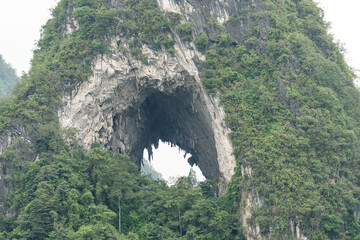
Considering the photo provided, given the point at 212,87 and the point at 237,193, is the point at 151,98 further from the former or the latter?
the point at 237,193

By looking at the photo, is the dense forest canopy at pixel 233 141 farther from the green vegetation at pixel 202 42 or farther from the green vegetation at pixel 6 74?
the green vegetation at pixel 6 74

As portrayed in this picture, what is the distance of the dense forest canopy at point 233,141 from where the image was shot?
81.3 feet

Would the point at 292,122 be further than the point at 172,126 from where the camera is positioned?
No

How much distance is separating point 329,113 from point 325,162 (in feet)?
8.52

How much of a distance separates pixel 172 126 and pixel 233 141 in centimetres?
522

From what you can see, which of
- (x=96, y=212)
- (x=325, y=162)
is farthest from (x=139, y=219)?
(x=325, y=162)

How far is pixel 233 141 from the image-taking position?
27.3 m

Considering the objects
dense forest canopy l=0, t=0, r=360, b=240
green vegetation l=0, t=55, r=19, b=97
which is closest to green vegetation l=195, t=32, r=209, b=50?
dense forest canopy l=0, t=0, r=360, b=240

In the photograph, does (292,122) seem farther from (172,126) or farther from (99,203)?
(99,203)

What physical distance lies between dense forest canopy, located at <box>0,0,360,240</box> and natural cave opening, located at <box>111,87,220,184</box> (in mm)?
1529

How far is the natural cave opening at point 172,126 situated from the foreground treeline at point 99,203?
2573mm

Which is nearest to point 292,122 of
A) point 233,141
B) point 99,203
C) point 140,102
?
point 233,141

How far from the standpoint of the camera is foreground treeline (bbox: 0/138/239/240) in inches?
928

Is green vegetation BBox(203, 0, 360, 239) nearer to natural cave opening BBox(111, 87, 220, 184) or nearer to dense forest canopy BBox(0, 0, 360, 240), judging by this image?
dense forest canopy BBox(0, 0, 360, 240)
